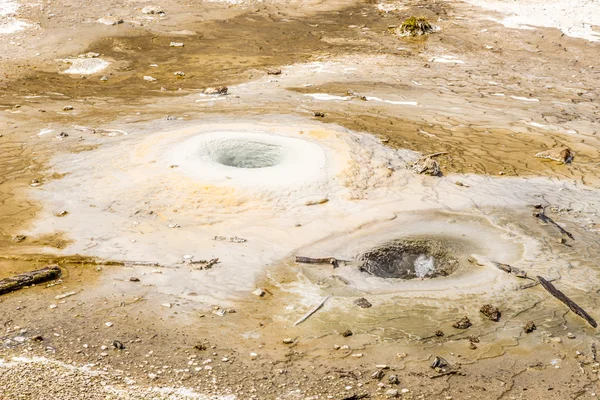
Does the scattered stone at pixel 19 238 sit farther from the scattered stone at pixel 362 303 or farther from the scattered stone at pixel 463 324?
the scattered stone at pixel 463 324

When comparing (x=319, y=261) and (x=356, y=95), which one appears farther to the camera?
(x=356, y=95)

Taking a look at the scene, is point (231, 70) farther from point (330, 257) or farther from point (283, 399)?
point (283, 399)

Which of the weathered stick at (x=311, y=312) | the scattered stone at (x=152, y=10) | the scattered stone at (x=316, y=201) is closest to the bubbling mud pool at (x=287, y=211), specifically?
the scattered stone at (x=316, y=201)

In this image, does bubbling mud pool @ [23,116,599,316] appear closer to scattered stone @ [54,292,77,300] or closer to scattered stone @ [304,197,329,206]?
scattered stone @ [304,197,329,206]

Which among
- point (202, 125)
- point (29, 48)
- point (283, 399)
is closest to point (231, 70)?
point (202, 125)

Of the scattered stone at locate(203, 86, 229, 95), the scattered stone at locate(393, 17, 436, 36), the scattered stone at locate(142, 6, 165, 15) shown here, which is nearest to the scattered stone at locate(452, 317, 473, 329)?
the scattered stone at locate(203, 86, 229, 95)

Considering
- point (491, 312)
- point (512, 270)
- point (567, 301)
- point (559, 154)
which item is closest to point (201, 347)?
point (491, 312)

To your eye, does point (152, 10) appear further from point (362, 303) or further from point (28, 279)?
point (362, 303)
